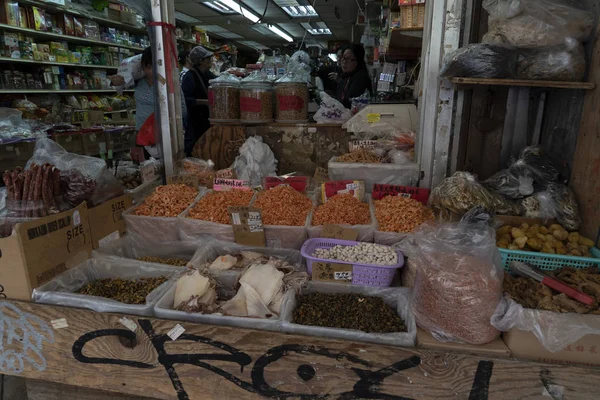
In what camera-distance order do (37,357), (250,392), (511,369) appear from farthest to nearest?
1. (37,357)
2. (250,392)
3. (511,369)

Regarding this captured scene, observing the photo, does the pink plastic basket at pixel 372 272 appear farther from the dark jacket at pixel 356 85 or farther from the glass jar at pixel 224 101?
the dark jacket at pixel 356 85

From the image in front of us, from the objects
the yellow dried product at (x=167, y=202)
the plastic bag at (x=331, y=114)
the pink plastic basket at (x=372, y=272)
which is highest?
the plastic bag at (x=331, y=114)

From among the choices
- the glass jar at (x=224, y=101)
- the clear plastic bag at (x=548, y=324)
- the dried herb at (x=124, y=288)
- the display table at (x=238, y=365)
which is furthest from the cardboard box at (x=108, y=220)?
the clear plastic bag at (x=548, y=324)

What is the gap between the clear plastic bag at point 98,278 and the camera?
156 cm

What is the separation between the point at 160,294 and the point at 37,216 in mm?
668

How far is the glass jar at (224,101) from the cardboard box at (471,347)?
2337mm

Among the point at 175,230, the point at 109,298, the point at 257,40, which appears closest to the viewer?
the point at 109,298

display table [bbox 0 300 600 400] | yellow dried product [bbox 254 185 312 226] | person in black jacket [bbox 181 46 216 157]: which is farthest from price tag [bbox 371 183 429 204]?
person in black jacket [bbox 181 46 216 157]

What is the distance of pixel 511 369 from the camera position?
1.22 m

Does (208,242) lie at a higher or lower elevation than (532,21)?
lower

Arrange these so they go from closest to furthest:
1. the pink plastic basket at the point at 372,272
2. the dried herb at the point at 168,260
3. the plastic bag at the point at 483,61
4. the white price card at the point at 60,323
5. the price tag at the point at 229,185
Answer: the white price card at the point at 60,323
the pink plastic basket at the point at 372,272
the plastic bag at the point at 483,61
the dried herb at the point at 168,260
the price tag at the point at 229,185

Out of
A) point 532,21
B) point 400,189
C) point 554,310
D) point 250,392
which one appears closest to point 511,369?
point 554,310

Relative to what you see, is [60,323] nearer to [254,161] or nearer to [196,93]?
[254,161]

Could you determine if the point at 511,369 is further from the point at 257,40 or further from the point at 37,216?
the point at 257,40
